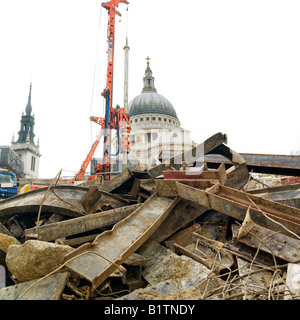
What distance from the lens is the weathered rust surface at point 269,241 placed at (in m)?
2.44

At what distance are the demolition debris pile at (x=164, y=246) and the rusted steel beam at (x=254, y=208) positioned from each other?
11 mm

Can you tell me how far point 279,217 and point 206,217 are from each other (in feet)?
4.02

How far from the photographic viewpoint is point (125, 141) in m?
18.3

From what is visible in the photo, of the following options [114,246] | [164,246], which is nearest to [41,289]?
[114,246]

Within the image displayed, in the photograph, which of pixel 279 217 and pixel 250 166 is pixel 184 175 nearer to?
pixel 279 217

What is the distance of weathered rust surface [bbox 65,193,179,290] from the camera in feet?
7.20

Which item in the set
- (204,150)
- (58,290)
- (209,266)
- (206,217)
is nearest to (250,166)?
(204,150)

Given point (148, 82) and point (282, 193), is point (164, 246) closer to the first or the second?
point (282, 193)

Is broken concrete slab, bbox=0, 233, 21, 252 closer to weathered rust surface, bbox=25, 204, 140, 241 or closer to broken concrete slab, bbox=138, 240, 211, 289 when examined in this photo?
weathered rust surface, bbox=25, 204, 140, 241

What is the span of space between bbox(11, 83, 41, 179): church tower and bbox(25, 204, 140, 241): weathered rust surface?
59.9 m

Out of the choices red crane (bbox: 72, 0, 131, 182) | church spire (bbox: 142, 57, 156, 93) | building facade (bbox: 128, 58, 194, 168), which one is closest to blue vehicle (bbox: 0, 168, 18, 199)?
red crane (bbox: 72, 0, 131, 182)

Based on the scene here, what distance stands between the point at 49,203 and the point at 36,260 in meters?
2.10

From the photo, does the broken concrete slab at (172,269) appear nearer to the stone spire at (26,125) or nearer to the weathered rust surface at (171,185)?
the weathered rust surface at (171,185)
